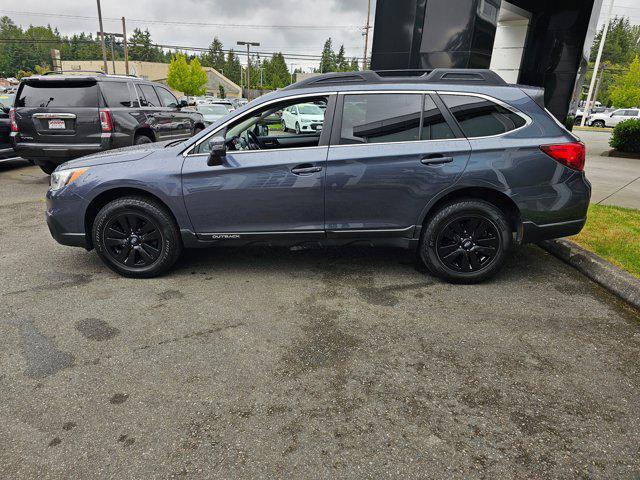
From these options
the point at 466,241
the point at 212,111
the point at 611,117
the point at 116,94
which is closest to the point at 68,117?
the point at 116,94

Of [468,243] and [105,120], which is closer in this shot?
[468,243]

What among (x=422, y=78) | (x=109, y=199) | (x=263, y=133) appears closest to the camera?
(x=422, y=78)

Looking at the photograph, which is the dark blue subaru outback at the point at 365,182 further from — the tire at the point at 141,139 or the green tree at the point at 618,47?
the green tree at the point at 618,47

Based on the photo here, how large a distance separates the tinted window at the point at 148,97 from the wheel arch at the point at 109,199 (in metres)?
5.41

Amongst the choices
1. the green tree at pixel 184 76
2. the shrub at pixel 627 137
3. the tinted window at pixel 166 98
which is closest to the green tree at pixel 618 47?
the green tree at pixel 184 76

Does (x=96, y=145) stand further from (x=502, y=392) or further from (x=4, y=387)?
(x=502, y=392)

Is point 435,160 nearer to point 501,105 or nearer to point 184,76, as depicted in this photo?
point 501,105

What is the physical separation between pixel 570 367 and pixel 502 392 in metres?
0.61

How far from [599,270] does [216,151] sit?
3.81 meters

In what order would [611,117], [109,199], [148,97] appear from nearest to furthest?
[109,199]
[148,97]
[611,117]

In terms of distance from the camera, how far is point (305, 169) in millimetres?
3947

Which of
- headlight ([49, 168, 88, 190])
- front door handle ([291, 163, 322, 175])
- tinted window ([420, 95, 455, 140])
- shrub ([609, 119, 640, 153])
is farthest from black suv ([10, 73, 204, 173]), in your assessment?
shrub ([609, 119, 640, 153])

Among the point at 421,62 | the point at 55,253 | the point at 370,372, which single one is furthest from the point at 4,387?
the point at 421,62

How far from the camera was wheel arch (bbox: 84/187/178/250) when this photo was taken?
417 cm
